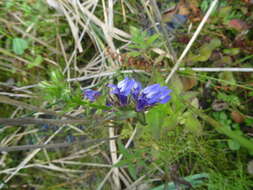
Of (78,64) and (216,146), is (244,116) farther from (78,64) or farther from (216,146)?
(78,64)

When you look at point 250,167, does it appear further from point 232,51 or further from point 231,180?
point 232,51

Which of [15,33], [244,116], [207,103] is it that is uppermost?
[15,33]

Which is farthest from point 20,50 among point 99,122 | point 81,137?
point 99,122

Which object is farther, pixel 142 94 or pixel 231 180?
pixel 231 180

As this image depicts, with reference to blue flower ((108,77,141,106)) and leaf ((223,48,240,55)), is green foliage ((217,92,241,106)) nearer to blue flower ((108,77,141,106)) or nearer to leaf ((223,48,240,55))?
leaf ((223,48,240,55))

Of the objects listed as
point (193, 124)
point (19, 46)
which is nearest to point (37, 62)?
point (19, 46)

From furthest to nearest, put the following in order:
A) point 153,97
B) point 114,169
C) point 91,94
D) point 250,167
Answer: point 114,169 < point 250,167 < point 91,94 < point 153,97
